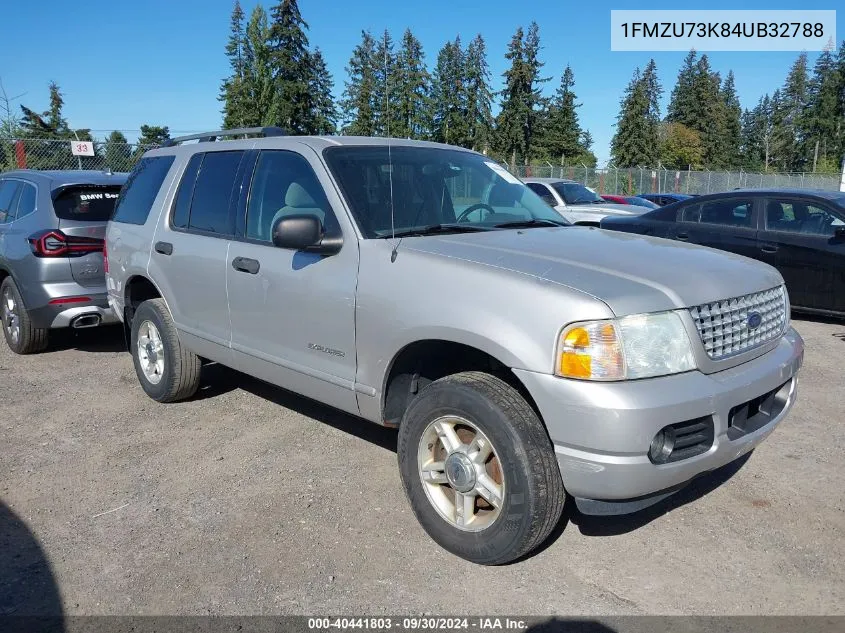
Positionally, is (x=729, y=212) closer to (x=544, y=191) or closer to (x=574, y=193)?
(x=544, y=191)

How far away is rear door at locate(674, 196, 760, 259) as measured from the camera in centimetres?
852

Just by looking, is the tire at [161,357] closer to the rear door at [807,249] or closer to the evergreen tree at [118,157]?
the rear door at [807,249]

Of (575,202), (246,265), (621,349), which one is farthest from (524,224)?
(575,202)

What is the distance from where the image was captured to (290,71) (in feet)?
144

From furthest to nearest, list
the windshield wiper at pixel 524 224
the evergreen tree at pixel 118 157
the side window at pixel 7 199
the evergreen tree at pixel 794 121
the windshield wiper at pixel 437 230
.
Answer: the evergreen tree at pixel 794 121 → the evergreen tree at pixel 118 157 → the side window at pixel 7 199 → the windshield wiper at pixel 524 224 → the windshield wiper at pixel 437 230

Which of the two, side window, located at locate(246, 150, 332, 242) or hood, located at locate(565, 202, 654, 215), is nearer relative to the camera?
side window, located at locate(246, 150, 332, 242)

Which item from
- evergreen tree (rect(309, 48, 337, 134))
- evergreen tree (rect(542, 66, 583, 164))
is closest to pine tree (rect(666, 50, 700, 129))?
evergreen tree (rect(542, 66, 583, 164))

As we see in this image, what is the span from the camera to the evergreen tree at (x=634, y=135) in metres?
73.2

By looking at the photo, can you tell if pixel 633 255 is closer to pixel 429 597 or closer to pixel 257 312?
pixel 429 597

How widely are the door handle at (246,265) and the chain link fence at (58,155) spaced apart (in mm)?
12290

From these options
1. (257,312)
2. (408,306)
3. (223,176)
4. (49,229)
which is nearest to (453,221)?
(408,306)

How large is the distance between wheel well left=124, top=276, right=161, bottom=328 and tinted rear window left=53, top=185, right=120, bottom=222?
1.34m

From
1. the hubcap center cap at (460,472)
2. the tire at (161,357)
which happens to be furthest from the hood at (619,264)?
the tire at (161,357)

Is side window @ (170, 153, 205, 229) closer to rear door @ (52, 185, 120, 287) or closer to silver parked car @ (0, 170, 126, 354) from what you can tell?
rear door @ (52, 185, 120, 287)
